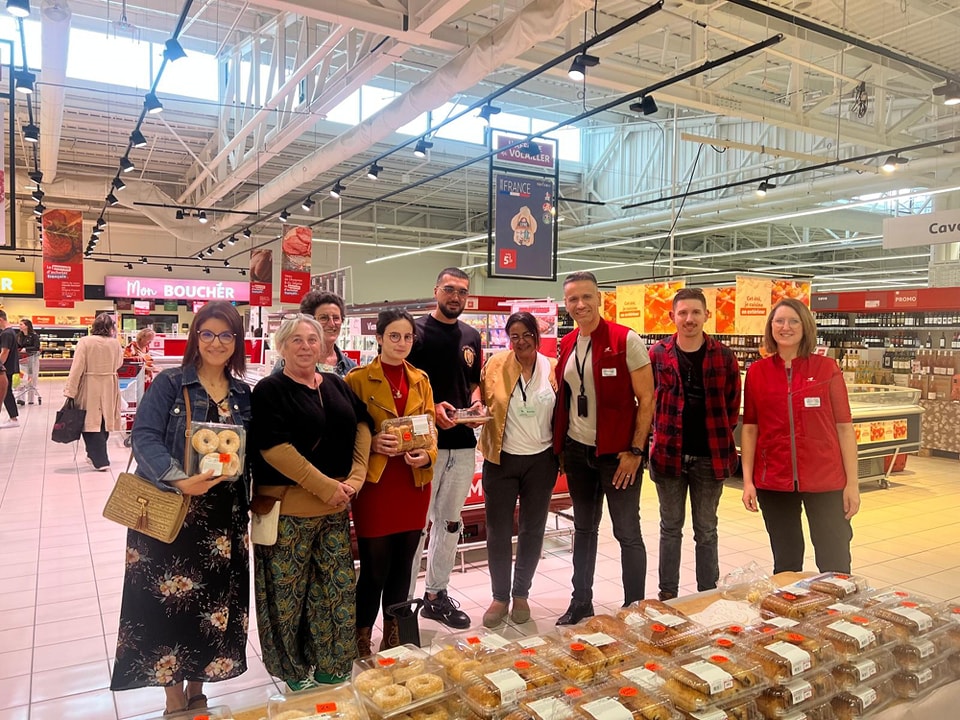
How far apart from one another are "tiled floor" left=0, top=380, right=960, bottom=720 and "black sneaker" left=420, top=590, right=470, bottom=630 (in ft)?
0.24

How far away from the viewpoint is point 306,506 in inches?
101

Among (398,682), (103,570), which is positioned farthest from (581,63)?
(103,570)

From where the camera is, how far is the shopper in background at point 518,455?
3471mm

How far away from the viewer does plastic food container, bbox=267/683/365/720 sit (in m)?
1.59

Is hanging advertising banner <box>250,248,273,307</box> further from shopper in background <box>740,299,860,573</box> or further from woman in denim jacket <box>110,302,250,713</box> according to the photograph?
shopper in background <box>740,299,860,573</box>

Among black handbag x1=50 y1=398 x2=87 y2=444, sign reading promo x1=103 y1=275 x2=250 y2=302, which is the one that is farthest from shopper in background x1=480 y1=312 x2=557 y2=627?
sign reading promo x1=103 y1=275 x2=250 y2=302

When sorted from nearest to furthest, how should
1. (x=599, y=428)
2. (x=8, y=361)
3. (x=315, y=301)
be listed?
(x=315, y=301) < (x=599, y=428) < (x=8, y=361)

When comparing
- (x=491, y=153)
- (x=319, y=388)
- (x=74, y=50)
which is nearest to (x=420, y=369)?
(x=319, y=388)

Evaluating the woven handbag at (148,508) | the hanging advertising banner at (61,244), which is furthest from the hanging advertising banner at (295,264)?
the woven handbag at (148,508)

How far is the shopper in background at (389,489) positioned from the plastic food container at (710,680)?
1468 millimetres

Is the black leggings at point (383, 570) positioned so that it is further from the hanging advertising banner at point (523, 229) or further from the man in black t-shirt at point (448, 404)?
the hanging advertising banner at point (523, 229)

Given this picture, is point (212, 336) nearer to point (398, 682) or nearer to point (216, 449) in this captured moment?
point (216, 449)

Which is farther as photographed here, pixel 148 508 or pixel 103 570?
pixel 103 570

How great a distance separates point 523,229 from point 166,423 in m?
4.97
